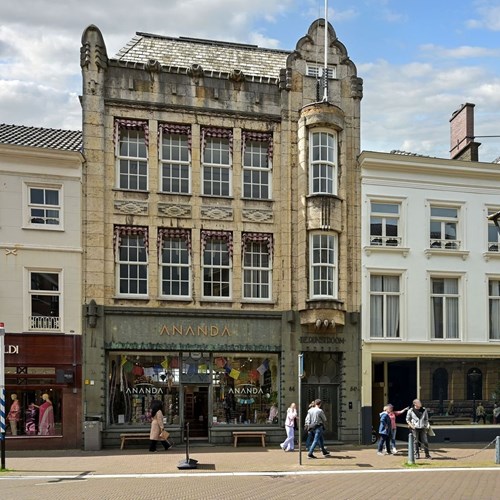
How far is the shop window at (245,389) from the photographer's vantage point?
26.1m

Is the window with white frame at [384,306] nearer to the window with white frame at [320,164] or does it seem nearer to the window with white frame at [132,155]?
the window with white frame at [320,164]

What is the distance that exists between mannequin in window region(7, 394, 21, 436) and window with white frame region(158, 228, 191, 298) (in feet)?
21.1

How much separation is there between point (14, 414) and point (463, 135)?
74.5 ft

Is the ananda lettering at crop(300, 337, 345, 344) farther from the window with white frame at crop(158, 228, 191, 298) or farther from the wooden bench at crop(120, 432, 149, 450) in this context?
the wooden bench at crop(120, 432, 149, 450)

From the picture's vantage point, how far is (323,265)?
26.6m

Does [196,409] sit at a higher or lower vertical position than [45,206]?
lower

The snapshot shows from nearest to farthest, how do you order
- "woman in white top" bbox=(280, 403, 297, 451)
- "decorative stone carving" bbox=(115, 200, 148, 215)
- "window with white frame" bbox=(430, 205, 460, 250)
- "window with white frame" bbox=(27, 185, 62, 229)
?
"woman in white top" bbox=(280, 403, 297, 451) → "window with white frame" bbox=(27, 185, 62, 229) → "decorative stone carving" bbox=(115, 200, 148, 215) → "window with white frame" bbox=(430, 205, 460, 250)

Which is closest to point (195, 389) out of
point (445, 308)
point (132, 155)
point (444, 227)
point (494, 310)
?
point (132, 155)

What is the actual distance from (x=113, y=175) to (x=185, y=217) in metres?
3.13

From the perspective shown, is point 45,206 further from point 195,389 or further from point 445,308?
point 445,308

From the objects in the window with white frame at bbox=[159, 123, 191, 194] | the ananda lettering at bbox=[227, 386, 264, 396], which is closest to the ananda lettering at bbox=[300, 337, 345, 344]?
the ananda lettering at bbox=[227, 386, 264, 396]

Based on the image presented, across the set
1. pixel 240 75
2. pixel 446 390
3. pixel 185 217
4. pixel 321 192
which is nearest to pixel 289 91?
pixel 240 75

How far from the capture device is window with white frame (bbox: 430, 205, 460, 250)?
28.4m

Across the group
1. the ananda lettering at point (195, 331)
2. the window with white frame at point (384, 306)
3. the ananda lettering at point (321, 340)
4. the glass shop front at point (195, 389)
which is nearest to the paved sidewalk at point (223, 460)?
the glass shop front at point (195, 389)
